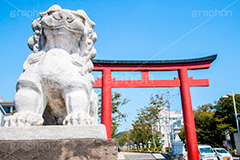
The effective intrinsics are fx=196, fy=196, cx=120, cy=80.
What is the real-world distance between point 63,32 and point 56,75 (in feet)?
1.48

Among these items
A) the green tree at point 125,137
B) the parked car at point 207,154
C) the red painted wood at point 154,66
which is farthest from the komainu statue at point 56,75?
the green tree at point 125,137

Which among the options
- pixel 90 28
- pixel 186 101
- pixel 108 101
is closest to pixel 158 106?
pixel 186 101

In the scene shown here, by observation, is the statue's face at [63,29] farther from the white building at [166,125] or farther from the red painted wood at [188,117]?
the white building at [166,125]

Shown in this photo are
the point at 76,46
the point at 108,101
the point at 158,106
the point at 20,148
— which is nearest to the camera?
the point at 20,148

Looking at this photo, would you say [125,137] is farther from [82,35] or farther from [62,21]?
[62,21]

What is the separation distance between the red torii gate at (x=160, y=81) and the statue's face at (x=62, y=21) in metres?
6.79

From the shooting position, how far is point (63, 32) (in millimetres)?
1845

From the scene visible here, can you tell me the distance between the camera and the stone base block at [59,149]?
119 cm

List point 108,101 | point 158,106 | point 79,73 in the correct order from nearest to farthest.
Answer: point 79,73 → point 108,101 → point 158,106

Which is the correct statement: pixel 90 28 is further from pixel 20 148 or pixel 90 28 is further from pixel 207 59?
pixel 207 59

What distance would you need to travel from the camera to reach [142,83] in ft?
28.9

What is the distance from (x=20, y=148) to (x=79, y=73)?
77cm

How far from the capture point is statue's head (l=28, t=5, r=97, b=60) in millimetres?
1804

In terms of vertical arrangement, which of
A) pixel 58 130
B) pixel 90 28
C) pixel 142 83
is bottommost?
pixel 58 130
